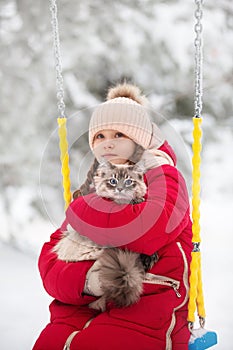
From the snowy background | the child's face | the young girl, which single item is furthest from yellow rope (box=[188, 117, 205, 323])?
the snowy background

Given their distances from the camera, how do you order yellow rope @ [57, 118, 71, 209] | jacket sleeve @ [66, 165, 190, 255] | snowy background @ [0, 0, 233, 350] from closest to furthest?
jacket sleeve @ [66, 165, 190, 255] → yellow rope @ [57, 118, 71, 209] → snowy background @ [0, 0, 233, 350]

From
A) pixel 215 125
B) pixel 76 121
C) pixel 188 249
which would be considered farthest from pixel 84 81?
pixel 188 249

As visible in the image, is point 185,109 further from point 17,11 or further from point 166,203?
point 166,203

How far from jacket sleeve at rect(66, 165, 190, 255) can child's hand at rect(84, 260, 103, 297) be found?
0.19 feet

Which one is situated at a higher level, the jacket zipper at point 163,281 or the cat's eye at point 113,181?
the cat's eye at point 113,181

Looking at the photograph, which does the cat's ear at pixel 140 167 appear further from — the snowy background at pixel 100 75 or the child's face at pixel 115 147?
the snowy background at pixel 100 75

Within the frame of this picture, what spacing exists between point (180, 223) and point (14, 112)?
145cm

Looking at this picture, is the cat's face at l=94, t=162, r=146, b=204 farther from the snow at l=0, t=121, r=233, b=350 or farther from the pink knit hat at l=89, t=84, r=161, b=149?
the snow at l=0, t=121, r=233, b=350

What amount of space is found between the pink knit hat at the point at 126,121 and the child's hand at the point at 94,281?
27cm

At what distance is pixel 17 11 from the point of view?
2322 millimetres

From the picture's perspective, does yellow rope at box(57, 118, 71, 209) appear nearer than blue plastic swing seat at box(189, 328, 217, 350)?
No

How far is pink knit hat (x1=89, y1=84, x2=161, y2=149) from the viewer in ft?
3.67

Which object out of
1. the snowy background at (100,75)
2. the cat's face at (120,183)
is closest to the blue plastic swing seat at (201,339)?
the cat's face at (120,183)

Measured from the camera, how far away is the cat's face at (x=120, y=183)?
1.07 metres
